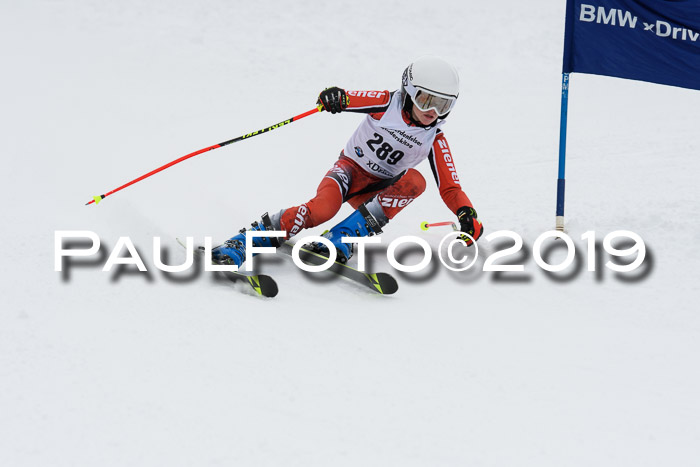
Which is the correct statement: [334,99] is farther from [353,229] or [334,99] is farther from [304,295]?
[304,295]

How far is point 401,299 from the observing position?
15.9 feet

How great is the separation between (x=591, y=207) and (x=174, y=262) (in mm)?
3582

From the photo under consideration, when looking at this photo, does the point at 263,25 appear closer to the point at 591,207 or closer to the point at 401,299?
the point at 591,207

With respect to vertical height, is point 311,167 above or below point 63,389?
above

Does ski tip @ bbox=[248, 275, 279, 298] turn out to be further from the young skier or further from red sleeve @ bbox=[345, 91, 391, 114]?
red sleeve @ bbox=[345, 91, 391, 114]

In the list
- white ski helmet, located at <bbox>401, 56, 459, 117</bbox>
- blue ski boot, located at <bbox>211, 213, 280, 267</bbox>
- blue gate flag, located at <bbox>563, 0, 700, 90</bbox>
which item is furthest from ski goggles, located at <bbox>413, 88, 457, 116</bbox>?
blue gate flag, located at <bbox>563, 0, 700, 90</bbox>

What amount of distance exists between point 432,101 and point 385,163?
0.65 m

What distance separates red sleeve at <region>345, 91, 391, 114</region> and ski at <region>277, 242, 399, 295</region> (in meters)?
1.00

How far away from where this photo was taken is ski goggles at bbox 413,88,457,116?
504cm

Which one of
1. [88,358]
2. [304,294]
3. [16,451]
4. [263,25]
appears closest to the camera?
[16,451]

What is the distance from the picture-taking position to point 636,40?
6164 mm

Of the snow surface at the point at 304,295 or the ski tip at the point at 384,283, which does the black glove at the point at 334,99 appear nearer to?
the snow surface at the point at 304,295

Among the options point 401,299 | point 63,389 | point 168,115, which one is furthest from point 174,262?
point 168,115

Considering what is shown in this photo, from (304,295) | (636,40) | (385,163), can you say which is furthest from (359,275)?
(636,40)
